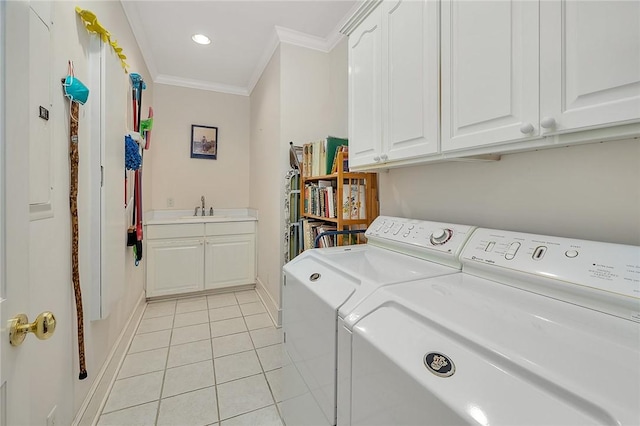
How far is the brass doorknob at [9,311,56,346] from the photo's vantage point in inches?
22.9

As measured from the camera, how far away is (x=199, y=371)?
189 centimetres

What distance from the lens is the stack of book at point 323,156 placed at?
2045mm

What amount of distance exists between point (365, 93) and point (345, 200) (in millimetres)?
667

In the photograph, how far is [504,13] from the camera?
0.87 metres

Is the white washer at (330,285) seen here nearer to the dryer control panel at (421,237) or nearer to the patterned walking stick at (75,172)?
the dryer control panel at (421,237)

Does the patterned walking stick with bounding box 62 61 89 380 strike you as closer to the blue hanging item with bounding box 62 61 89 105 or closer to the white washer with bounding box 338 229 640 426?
the blue hanging item with bounding box 62 61 89 105

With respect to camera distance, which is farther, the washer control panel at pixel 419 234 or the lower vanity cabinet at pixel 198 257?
the lower vanity cabinet at pixel 198 257

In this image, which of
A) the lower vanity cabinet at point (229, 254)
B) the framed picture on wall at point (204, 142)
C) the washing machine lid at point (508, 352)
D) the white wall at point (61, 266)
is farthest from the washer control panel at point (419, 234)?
the framed picture on wall at point (204, 142)

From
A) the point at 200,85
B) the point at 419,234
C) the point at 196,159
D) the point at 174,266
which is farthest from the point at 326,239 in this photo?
the point at 200,85

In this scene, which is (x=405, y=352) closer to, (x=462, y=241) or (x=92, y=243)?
(x=462, y=241)

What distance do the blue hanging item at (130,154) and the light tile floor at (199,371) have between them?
1.40 metres

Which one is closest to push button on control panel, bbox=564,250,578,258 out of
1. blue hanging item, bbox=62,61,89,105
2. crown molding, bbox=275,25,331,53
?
blue hanging item, bbox=62,61,89,105

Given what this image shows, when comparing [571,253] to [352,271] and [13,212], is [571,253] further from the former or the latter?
[13,212]

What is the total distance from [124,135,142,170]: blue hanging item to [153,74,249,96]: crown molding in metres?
1.95
